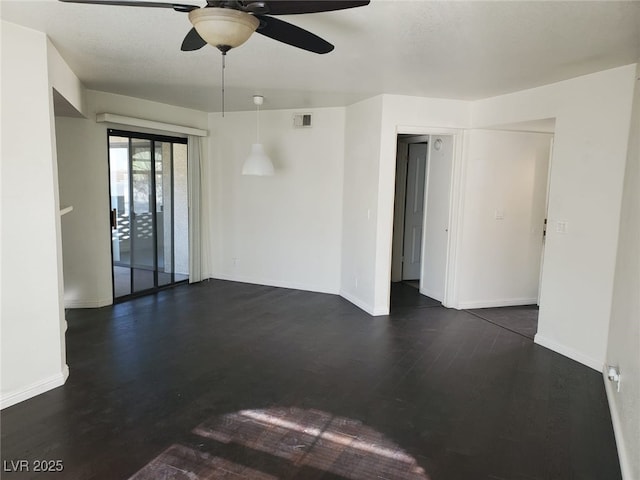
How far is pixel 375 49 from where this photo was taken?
118 inches

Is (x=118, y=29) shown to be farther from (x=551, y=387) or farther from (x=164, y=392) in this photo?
(x=551, y=387)

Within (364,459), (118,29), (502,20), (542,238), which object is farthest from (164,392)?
(542,238)

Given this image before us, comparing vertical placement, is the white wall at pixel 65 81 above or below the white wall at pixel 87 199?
above

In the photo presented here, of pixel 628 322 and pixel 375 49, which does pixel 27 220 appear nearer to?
pixel 375 49

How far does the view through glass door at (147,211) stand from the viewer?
517 centimetres

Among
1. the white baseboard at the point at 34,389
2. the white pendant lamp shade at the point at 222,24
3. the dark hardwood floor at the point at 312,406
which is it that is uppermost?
the white pendant lamp shade at the point at 222,24

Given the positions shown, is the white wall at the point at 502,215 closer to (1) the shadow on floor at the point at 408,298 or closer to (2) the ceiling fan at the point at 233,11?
(1) the shadow on floor at the point at 408,298

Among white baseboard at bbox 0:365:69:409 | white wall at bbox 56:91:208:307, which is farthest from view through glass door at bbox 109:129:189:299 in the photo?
white baseboard at bbox 0:365:69:409

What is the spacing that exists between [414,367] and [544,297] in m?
1.48

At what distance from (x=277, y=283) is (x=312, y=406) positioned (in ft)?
10.9

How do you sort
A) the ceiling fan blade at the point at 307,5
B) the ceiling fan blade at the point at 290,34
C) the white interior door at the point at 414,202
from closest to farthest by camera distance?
1. the ceiling fan blade at the point at 307,5
2. the ceiling fan blade at the point at 290,34
3. the white interior door at the point at 414,202

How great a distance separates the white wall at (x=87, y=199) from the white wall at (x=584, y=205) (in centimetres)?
460

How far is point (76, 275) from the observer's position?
4848 millimetres

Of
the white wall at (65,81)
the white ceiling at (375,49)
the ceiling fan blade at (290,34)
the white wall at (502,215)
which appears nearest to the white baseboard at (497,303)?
the white wall at (502,215)
